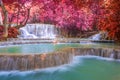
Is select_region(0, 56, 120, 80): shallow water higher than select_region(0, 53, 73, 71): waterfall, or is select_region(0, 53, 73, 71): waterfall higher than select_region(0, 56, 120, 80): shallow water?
select_region(0, 53, 73, 71): waterfall

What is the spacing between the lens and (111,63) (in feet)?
25.8

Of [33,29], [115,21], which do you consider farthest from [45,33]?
[115,21]

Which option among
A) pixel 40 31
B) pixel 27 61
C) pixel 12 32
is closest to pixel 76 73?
pixel 27 61

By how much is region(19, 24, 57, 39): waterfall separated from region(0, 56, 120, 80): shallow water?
7.31m

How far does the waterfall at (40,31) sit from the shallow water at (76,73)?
7.31m

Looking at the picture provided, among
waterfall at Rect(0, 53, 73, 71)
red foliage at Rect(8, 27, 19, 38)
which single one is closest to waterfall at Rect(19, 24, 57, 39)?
red foliage at Rect(8, 27, 19, 38)

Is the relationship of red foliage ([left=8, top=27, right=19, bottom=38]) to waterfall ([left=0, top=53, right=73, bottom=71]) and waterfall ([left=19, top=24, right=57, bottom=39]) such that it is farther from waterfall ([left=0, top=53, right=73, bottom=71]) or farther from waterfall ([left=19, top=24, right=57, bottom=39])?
waterfall ([left=0, top=53, right=73, bottom=71])

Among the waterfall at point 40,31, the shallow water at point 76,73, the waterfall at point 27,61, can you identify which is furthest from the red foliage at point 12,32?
the waterfall at point 27,61

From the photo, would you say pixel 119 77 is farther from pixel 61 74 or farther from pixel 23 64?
pixel 23 64

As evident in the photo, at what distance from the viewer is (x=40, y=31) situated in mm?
15047

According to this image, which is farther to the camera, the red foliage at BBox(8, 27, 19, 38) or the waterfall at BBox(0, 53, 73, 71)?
the red foliage at BBox(8, 27, 19, 38)

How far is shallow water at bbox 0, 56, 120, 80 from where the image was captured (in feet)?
19.9

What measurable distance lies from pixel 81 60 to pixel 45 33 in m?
7.17

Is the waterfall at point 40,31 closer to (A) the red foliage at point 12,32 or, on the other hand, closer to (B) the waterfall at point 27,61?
(A) the red foliage at point 12,32
